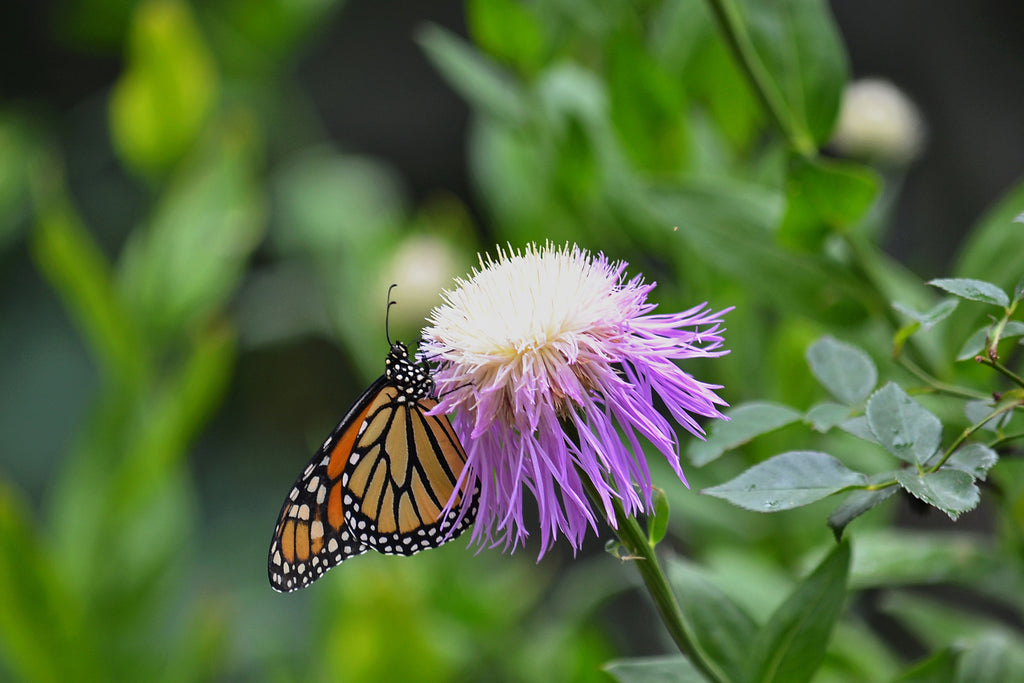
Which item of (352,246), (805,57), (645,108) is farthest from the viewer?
(352,246)

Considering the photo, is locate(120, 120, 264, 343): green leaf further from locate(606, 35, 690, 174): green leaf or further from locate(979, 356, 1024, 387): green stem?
locate(979, 356, 1024, 387): green stem

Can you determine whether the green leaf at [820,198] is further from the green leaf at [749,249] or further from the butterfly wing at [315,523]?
the butterfly wing at [315,523]

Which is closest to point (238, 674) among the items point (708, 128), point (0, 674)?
point (0, 674)

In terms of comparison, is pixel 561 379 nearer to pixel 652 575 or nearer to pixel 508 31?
pixel 652 575

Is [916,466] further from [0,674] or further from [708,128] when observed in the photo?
[0,674]

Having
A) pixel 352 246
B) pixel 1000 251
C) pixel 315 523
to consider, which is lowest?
pixel 352 246

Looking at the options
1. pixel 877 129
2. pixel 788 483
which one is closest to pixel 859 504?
pixel 788 483


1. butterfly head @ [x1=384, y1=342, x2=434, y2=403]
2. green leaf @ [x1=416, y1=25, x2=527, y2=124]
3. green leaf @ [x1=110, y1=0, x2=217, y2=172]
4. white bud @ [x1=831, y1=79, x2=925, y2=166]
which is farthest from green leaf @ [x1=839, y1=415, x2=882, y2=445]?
green leaf @ [x1=110, y1=0, x2=217, y2=172]
